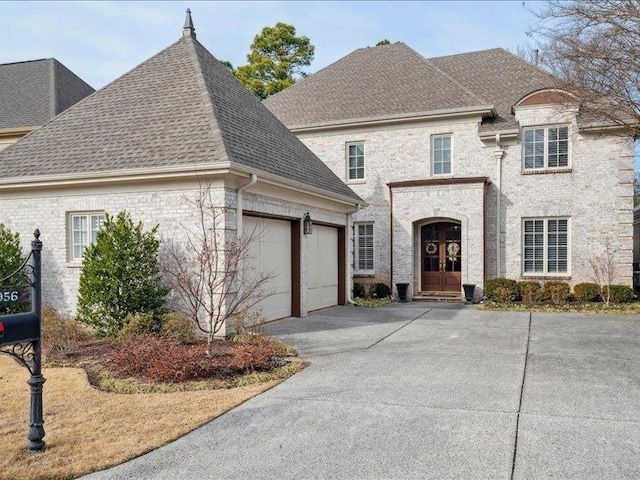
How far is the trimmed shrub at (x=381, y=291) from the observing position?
1798cm

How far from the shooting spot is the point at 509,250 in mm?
17422

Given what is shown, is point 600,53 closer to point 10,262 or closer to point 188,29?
point 188,29

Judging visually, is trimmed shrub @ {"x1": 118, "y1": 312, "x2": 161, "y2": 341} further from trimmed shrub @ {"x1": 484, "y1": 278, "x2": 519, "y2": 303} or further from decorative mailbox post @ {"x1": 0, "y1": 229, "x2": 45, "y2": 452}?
trimmed shrub @ {"x1": 484, "y1": 278, "x2": 519, "y2": 303}

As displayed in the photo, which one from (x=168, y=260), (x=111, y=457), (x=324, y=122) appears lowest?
(x=111, y=457)

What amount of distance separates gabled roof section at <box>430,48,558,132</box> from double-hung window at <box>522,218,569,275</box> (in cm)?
336

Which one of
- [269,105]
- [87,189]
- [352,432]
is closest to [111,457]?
[352,432]

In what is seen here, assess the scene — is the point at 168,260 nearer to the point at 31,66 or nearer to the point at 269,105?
the point at 269,105

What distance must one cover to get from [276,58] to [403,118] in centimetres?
1952

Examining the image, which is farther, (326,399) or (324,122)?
(324,122)

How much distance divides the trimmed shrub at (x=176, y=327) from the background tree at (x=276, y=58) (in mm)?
25963

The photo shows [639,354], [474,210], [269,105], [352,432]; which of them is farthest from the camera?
[269,105]

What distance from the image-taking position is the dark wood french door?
18234 millimetres

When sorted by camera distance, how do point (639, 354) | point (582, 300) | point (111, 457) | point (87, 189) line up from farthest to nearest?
1. point (582, 300)
2. point (87, 189)
3. point (639, 354)
4. point (111, 457)

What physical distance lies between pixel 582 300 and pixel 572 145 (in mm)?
4919
